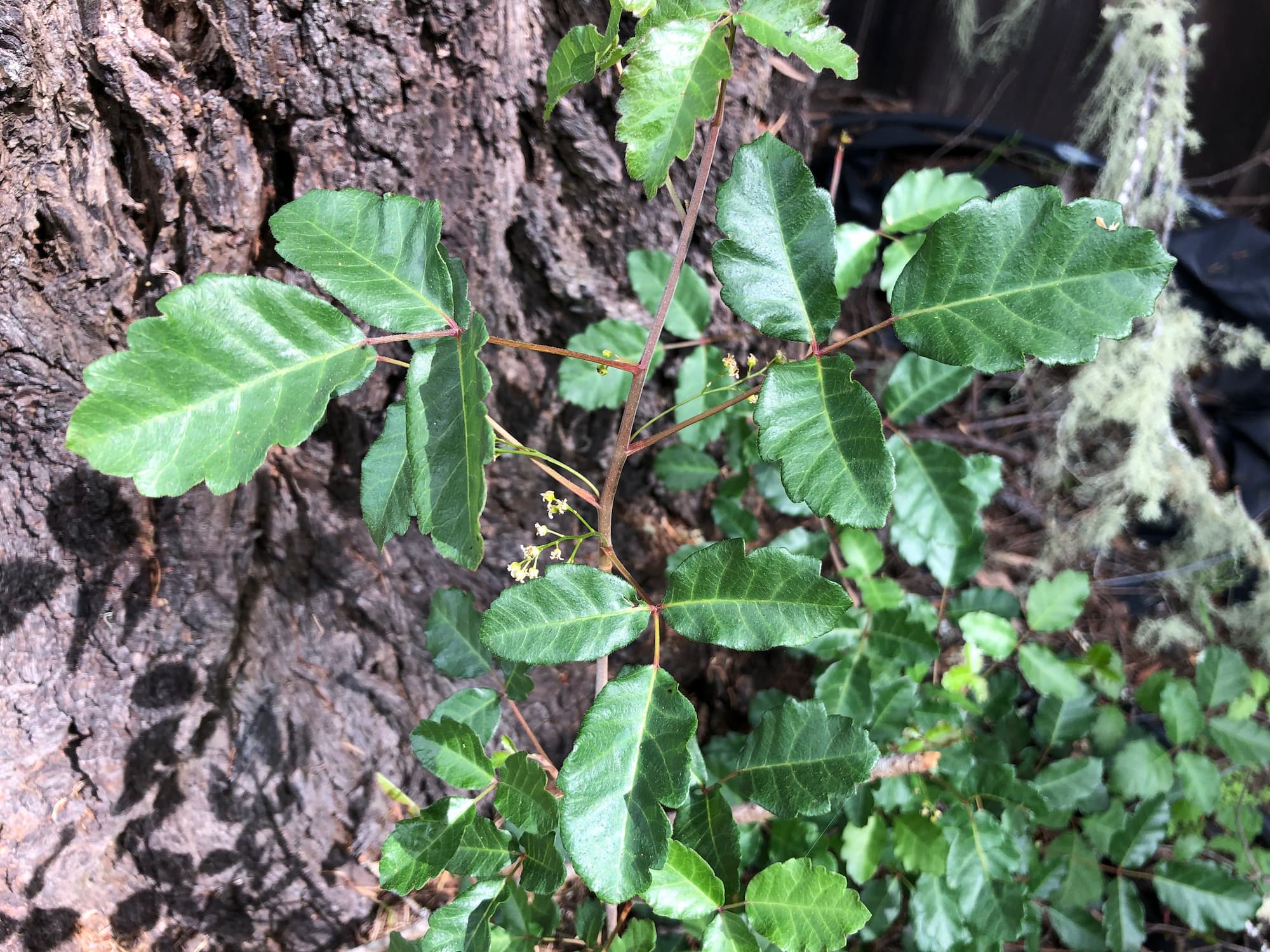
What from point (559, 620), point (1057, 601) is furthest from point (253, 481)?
point (1057, 601)

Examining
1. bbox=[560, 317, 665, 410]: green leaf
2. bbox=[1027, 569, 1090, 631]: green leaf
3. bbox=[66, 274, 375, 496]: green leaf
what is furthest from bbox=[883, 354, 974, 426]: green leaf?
bbox=[66, 274, 375, 496]: green leaf

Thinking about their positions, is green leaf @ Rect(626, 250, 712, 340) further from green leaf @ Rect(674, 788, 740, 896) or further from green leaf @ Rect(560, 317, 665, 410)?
green leaf @ Rect(674, 788, 740, 896)

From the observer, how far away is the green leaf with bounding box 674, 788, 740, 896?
35.0 inches

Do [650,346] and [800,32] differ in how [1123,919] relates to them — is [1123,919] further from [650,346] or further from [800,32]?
[800,32]

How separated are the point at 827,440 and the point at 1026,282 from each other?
22 centimetres

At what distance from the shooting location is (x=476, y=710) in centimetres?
98

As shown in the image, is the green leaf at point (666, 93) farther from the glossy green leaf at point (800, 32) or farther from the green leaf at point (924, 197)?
the green leaf at point (924, 197)

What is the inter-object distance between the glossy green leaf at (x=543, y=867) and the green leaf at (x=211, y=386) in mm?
514

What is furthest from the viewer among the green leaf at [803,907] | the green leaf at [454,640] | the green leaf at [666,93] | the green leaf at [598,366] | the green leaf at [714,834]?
the green leaf at [598,366]

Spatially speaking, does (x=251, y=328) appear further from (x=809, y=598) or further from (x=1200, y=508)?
(x=1200, y=508)

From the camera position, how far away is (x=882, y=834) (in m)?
1.24

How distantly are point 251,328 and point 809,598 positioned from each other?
54 cm

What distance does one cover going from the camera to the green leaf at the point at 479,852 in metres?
0.85

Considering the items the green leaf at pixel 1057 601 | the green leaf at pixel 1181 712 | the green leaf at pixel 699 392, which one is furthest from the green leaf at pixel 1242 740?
the green leaf at pixel 699 392
